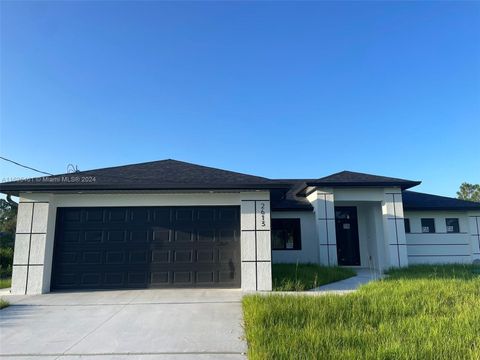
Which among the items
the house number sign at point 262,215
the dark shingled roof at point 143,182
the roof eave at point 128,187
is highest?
the dark shingled roof at point 143,182

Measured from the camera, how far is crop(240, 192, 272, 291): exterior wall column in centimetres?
987

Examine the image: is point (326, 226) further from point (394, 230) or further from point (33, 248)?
point (33, 248)

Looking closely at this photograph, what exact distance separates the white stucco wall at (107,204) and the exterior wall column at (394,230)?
7.10 meters

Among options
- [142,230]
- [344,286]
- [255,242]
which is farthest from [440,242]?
[142,230]

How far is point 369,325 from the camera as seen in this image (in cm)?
569

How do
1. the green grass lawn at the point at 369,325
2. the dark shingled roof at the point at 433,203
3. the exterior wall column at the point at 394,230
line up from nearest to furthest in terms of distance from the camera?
the green grass lawn at the point at 369,325 < the exterior wall column at the point at 394,230 < the dark shingled roof at the point at 433,203

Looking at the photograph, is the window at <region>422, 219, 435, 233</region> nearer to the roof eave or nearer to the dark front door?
the dark front door

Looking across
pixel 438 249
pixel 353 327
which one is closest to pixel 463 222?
pixel 438 249

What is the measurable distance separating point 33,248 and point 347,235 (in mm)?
13343

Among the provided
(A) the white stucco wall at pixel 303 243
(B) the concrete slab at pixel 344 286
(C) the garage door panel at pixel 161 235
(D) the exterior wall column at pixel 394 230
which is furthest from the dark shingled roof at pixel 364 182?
(C) the garage door panel at pixel 161 235

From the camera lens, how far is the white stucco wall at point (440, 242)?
52.7 ft

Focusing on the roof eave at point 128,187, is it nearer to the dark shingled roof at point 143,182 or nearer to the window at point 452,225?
the dark shingled roof at point 143,182

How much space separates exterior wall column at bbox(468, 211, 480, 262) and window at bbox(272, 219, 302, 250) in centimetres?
856

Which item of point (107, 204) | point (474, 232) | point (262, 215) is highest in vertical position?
point (107, 204)
